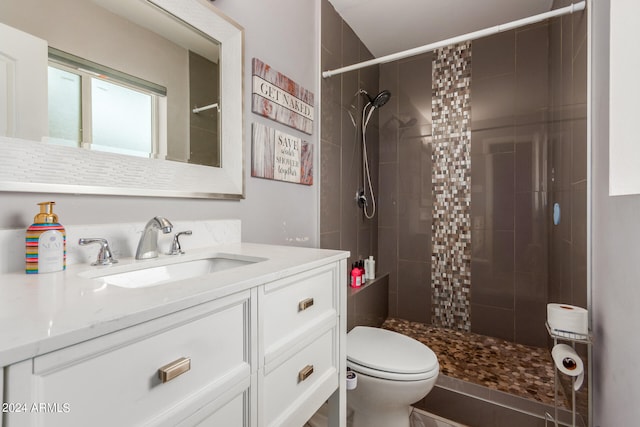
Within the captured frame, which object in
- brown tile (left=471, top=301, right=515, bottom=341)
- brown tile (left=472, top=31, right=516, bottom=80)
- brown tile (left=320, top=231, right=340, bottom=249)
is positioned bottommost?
brown tile (left=471, top=301, right=515, bottom=341)

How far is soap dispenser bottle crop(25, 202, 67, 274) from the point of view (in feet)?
2.29

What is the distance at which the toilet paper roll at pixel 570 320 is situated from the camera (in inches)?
47.8

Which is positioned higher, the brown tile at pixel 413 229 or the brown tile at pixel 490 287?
the brown tile at pixel 413 229

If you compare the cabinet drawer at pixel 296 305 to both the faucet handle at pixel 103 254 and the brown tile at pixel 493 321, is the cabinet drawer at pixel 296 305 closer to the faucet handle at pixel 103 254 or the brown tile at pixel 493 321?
the faucet handle at pixel 103 254

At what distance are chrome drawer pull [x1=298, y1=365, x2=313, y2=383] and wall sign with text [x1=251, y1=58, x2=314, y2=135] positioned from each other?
1.10 meters

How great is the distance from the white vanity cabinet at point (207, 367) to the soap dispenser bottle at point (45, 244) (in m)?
0.42

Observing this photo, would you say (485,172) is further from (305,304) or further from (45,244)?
(45,244)

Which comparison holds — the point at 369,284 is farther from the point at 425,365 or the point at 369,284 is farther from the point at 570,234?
the point at 570,234

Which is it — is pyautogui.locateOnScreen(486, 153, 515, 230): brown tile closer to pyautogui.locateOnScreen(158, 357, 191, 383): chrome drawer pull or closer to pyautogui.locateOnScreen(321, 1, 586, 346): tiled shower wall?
pyautogui.locateOnScreen(321, 1, 586, 346): tiled shower wall

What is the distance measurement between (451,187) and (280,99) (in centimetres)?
160

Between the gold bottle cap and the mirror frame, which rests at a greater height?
the mirror frame

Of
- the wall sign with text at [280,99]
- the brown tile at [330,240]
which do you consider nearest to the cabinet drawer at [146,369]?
the wall sign with text at [280,99]

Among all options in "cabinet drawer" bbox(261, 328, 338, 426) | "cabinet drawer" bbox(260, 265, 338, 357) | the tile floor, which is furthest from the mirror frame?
the tile floor

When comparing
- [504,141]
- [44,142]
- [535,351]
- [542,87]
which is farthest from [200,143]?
[535,351]
